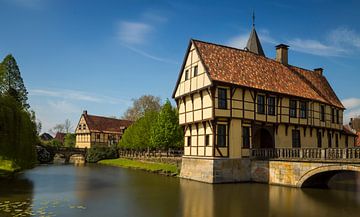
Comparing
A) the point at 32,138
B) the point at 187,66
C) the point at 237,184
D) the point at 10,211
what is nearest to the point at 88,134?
the point at 32,138

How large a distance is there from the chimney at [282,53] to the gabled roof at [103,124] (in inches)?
1844

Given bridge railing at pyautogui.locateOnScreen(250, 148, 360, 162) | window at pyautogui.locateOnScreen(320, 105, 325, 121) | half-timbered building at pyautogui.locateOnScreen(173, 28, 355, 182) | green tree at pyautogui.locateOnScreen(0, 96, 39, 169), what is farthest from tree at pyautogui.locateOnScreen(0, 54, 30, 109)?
window at pyautogui.locateOnScreen(320, 105, 325, 121)

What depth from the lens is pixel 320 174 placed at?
22.5 m

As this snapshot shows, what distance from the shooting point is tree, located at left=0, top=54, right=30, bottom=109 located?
4001 centimetres

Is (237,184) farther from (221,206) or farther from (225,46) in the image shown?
(225,46)

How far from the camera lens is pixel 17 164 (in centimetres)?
2475

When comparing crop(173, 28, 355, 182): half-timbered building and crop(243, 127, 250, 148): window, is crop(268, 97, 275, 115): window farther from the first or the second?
crop(243, 127, 250, 148): window

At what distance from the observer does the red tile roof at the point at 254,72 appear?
26.8 m

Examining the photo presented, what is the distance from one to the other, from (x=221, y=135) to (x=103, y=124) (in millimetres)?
56089

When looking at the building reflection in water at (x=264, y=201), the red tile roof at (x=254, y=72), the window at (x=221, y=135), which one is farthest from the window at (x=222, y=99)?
the building reflection in water at (x=264, y=201)

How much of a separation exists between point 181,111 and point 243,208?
1600cm

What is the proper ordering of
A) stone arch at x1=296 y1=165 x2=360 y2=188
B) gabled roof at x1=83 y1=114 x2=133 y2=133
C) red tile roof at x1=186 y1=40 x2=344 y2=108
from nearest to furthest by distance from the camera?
stone arch at x1=296 y1=165 x2=360 y2=188 → red tile roof at x1=186 y1=40 x2=344 y2=108 → gabled roof at x1=83 y1=114 x2=133 y2=133

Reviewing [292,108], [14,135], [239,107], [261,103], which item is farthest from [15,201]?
[292,108]

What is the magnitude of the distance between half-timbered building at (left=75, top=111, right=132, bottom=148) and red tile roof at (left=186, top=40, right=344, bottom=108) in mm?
47913
